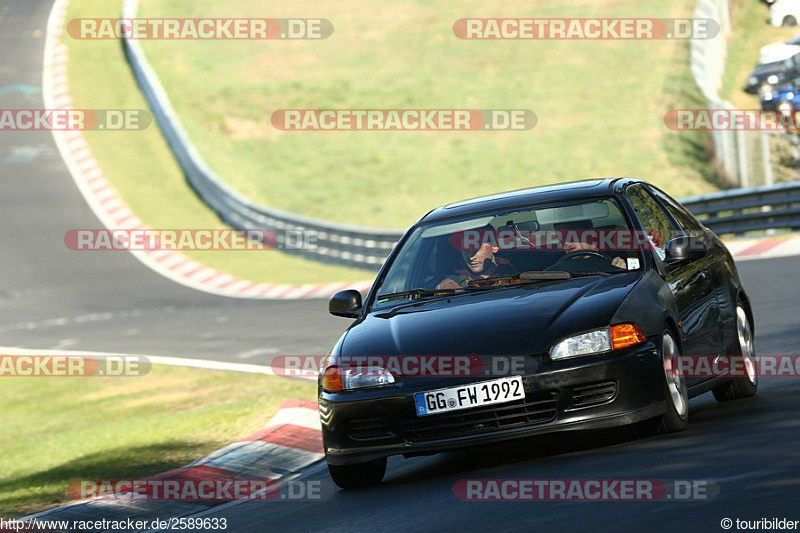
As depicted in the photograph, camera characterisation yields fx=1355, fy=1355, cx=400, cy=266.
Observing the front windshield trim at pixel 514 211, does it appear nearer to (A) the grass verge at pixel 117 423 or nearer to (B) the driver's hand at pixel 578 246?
(B) the driver's hand at pixel 578 246

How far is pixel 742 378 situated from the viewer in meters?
8.73

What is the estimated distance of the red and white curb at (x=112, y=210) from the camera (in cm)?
2366

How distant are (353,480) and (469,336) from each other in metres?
1.13

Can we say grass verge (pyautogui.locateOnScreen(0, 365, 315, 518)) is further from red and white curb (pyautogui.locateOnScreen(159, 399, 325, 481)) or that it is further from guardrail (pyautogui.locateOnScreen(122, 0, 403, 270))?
guardrail (pyautogui.locateOnScreen(122, 0, 403, 270))

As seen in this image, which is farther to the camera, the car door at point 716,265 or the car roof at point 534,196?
the car door at point 716,265

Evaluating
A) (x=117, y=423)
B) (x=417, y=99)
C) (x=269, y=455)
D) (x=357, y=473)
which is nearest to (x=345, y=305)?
(x=357, y=473)

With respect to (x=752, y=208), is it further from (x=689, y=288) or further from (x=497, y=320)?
(x=497, y=320)

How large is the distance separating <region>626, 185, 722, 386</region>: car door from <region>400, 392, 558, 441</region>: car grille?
3.73 feet

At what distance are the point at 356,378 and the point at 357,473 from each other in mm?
609

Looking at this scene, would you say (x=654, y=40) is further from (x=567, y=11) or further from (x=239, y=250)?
(x=239, y=250)

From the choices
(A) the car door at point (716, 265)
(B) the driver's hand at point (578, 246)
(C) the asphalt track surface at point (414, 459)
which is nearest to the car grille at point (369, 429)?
(C) the asphalt track surface at point (414, 459)

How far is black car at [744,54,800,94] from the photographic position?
3130 centimetres

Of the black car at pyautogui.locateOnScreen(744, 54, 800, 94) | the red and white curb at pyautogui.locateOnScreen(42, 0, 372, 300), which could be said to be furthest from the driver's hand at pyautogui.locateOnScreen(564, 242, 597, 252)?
the black car at pyautogui.locateOnScreen(744, 54, 800, 94)

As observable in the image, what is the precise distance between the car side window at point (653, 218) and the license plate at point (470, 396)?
163 centimetres
